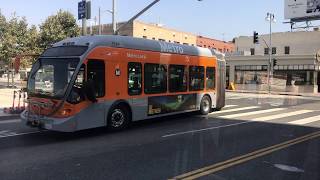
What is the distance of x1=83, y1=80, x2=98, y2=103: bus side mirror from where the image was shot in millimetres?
12062

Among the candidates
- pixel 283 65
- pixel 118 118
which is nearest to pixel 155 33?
pixel 283 65

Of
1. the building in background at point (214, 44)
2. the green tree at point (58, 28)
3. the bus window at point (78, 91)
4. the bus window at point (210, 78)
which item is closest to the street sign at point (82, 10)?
the bus window at point (210, 78)

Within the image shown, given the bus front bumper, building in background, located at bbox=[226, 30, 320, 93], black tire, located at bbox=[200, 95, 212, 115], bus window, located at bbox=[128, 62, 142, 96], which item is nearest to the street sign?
black tire, located at bbox=[200, 95, 212, 115]

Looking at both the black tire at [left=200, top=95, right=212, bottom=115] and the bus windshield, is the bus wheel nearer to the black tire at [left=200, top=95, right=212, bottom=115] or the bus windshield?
the black tire at [left=200, top=95, right=212, bottom=115]

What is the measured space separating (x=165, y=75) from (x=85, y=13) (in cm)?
1108

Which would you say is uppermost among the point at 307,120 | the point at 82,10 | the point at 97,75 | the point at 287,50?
the point at 82,10

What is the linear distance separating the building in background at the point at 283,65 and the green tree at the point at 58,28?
2283 cm

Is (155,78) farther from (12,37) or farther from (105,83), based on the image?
(12,37)

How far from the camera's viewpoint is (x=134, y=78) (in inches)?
554

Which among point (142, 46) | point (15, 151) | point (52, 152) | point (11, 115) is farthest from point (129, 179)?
point (11, 115)

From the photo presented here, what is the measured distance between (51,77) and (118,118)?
2.40m

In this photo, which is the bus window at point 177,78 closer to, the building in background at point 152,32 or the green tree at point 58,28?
the green tree at point 58,28

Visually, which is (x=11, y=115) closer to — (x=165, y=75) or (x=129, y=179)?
(x=165, y=75)

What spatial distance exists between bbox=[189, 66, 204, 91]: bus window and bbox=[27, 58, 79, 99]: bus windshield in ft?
20.4
